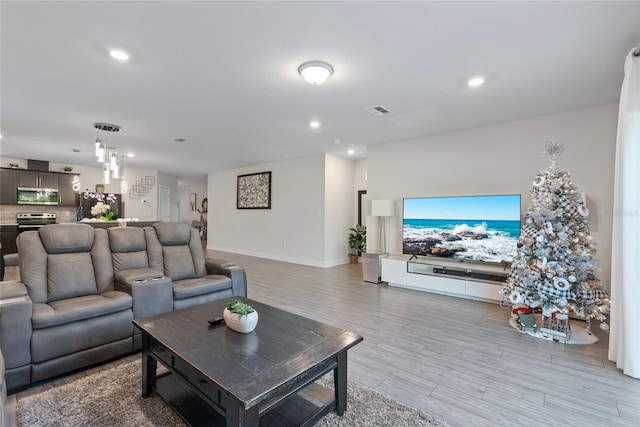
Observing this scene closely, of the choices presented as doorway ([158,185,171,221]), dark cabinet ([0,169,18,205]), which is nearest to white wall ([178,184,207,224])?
doorway ([158,185,171,221])

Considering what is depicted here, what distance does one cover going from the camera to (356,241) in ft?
23.3

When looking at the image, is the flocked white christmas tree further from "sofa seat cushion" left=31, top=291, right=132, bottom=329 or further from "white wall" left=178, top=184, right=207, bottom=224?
"white wall" left=178, top=184, right=207, bottom=224

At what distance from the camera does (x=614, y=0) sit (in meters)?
1.86

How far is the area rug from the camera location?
170cm

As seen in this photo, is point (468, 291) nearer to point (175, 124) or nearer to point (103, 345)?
point (103, 345)

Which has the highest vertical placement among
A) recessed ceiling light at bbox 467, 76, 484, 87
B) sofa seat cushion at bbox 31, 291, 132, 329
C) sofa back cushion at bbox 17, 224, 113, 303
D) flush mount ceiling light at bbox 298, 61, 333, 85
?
recessed ceiling light at bbox 467, 76, 484, 87

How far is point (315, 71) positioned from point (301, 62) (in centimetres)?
14

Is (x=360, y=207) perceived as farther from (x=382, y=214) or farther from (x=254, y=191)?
(x=254, y=191)

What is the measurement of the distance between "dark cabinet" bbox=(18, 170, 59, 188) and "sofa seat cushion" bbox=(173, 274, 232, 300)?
658 centimetres

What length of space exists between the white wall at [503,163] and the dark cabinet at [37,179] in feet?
25.2

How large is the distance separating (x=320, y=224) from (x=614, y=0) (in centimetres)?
542

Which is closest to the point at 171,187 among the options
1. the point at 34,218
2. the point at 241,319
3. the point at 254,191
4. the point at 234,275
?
the point at 34,218

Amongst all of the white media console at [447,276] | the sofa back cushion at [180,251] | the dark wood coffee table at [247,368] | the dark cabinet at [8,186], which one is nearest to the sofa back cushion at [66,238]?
the sofa back cushion at [180,251]

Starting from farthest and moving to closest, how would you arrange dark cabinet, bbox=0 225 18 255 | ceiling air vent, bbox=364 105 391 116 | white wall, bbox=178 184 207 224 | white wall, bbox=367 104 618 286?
white wall, bbox=178 184 207 224 < dark cabinet, bbox=0 225 18 255 < ceiling air vent, bbox=364 105 391 116 < white wall, bbox=367 104 618 286
